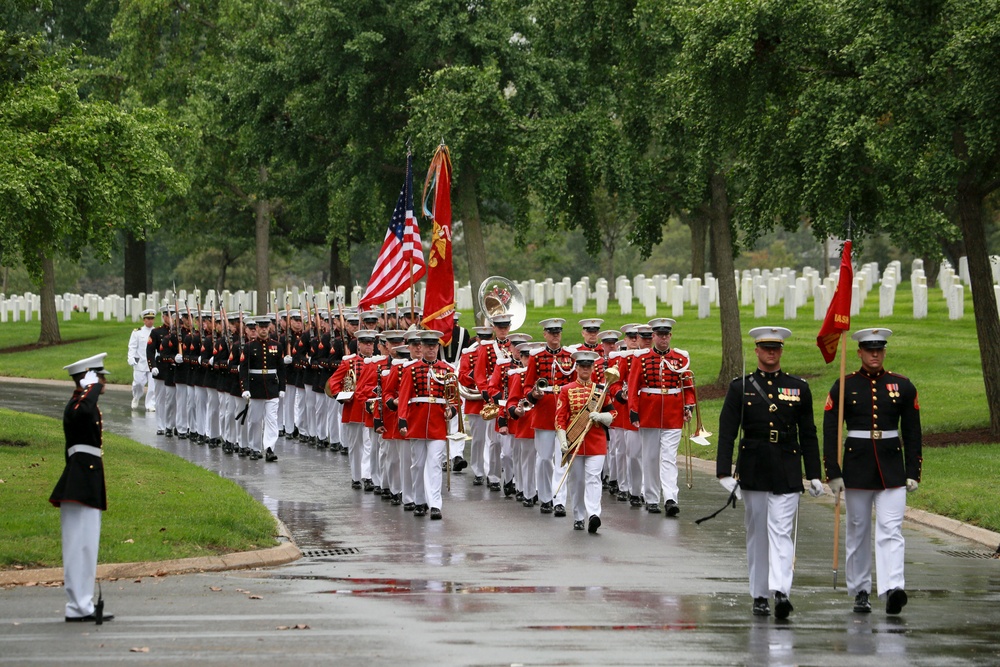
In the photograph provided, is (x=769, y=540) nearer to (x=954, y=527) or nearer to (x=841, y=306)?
(x=841, y=306)

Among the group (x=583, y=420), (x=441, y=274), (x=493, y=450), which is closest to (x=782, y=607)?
(x=583, y=420)

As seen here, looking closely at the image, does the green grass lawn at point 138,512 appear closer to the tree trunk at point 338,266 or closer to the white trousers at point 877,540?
the white trousers at point 877,540

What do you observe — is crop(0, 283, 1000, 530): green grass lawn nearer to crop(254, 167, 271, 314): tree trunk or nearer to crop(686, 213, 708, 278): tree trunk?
crop(686, 213, 708, 278): tree trunk

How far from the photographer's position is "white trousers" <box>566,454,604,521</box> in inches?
596

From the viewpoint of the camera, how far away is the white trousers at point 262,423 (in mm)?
22375

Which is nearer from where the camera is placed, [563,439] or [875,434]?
[875,434]

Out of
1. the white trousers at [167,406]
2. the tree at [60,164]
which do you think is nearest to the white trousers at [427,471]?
the tree at [60,164]

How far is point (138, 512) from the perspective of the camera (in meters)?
14.6

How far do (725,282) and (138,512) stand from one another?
641 inches

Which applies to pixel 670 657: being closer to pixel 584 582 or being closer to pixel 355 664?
pixel 355 664

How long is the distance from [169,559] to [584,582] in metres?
3.49

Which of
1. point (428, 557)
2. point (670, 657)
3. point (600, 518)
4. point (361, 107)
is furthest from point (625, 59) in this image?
point (670, 657)

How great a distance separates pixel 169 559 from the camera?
41.6 ft

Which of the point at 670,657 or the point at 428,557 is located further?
the point at 428,557
